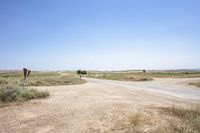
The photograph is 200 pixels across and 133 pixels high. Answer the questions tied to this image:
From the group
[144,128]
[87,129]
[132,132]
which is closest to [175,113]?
[144,128]

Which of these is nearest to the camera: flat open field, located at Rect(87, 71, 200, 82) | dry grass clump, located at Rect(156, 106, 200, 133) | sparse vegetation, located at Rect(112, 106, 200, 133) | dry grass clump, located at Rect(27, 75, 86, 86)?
dry grass clump, located at Rect(156, 106, 200, 133)

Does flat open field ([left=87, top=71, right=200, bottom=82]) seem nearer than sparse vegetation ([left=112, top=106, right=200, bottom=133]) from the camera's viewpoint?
No

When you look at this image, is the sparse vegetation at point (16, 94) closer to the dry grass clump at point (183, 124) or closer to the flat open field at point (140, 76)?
the dry grass clump at point (183, 124)

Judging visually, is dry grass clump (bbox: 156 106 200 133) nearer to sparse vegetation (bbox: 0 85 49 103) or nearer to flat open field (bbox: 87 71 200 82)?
sparse vegetation (bbox: 0 85 49 103)

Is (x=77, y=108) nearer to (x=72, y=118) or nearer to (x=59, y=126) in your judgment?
(x=72, y=118)

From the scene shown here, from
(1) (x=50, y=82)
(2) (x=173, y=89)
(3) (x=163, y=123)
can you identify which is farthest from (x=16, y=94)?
(1) (x=50, y=82)

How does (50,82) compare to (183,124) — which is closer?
(183,124)

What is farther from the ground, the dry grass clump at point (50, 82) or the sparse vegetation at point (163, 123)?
the dry grass clump at point (50, 82)

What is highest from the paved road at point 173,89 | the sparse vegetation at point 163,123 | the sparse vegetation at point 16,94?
the sparse vegetation at point 16,94

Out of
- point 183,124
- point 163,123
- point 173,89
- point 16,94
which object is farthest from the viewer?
point 173,89

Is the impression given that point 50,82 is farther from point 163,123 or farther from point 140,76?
point 163,123

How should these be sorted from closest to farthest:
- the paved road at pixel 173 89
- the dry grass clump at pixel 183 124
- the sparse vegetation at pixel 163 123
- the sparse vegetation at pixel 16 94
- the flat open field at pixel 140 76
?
the dry grass clump at pixel 183 124 < the sparse vegetation at pixel 163 123 < the sparse vegetation at pixel 16 94 < the paved road at pixel 173 89 < the flat open field at pixel 140 76

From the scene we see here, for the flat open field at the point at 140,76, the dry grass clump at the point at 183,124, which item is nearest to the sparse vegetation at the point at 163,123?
the dry grass clump at the point at 183,124

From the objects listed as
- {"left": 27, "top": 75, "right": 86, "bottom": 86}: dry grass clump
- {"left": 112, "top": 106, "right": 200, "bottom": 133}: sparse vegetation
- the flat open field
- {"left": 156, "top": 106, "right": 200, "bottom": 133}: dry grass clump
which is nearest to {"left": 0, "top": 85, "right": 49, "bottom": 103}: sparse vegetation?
{"left": 112, "top": 106, "right": 200, "bottom": 133}: sparse vegetation
